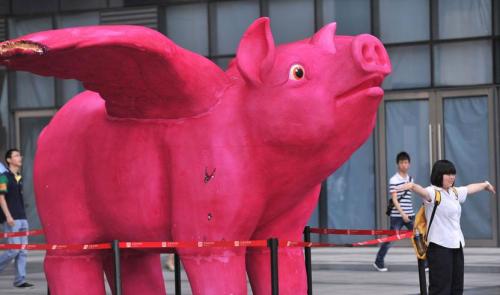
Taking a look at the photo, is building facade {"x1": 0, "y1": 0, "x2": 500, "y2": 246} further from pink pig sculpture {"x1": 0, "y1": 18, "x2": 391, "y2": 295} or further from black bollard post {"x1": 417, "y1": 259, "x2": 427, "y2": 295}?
pink pig sculpture {"x1": 0, "y1": 18, "x2": 391, "y2": 295}

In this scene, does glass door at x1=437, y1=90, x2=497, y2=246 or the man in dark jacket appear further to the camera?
glass door at x1=437, y1=90, x2=497, y2=246

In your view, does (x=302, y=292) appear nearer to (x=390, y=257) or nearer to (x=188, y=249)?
(x=188, y=249)

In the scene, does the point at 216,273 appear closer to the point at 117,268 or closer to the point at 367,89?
the point at 117,268

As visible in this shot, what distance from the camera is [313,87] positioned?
688 centimetres

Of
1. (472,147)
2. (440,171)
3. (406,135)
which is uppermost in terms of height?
(406,135)

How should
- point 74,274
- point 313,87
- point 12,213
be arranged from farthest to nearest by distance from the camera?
point 12,213, point 74,274, point 313,87

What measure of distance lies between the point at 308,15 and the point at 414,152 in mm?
3135

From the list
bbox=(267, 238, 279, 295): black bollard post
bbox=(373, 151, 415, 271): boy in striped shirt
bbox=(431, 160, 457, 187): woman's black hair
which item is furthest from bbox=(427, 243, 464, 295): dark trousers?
bbox=(373, 151, 415, 271): boy in striped shirt

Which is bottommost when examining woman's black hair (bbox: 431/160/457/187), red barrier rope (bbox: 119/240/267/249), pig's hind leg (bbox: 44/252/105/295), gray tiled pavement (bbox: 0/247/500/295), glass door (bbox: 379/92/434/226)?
gray tiled pavement (bbox: 0/247/500/295)

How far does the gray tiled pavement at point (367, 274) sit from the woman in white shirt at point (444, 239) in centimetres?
267

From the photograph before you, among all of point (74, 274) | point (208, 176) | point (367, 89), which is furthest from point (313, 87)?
point (74, 274)

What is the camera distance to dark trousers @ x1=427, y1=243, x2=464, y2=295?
31.4 feet

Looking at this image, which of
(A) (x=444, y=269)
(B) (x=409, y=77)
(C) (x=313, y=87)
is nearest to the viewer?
(C) (x=313, y=87)

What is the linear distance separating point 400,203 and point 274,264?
824 centimetres
